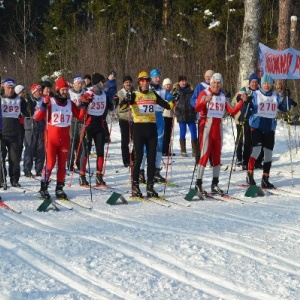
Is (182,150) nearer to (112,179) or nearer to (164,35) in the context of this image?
(112,179)

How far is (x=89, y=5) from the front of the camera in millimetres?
35750

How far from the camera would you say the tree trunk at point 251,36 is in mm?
16109

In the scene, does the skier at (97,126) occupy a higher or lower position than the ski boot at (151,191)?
higher

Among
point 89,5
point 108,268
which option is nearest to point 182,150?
point 108,268

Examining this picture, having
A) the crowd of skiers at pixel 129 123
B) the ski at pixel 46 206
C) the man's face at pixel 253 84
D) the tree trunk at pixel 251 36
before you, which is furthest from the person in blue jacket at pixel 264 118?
the tree trunk at pixel 251 36

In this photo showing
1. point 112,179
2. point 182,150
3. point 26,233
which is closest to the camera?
point 26,233

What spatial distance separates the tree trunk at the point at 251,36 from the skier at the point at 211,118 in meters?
6.27

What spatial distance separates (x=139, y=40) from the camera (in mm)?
30234

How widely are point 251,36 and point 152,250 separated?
10.6 m

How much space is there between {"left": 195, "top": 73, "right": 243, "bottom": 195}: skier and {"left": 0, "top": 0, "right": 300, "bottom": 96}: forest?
15799mm

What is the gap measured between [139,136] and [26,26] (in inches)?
1256

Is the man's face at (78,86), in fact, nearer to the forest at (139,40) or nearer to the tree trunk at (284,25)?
the tree trunk at (284,25)

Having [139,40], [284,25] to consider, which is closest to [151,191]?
[284,25]

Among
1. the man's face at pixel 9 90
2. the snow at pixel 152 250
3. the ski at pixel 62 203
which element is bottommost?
the ski at pixel 62 203
